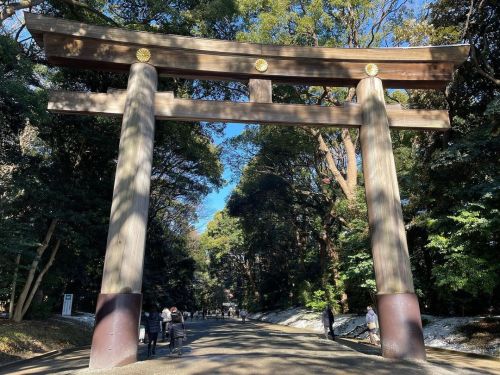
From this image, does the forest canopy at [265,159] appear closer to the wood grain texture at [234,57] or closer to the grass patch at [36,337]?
the grass patch at [36,337]

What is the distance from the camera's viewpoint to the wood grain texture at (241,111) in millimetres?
7965

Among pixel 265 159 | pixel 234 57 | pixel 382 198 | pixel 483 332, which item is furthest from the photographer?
pixel 265 159

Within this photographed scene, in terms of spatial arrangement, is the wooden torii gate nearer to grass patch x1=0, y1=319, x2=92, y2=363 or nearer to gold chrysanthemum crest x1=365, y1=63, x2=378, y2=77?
gold chrysanthemum crest x1=365, y1=63, x2=378, y2=77

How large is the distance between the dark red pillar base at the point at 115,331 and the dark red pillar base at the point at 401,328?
175 inches

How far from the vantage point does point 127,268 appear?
6.78 m

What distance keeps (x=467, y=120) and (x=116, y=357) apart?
14552mm

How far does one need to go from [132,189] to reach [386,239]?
496cm

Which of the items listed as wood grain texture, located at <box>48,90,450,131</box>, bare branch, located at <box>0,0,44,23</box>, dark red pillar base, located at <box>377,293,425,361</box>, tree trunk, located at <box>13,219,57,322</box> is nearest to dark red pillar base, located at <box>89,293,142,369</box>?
wood grain texture, located at <box>48,90,450,131</box>

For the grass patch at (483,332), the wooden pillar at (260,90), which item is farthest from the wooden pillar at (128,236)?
the grass patch at (483,332)

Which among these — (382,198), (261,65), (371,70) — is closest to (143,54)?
(261,65)

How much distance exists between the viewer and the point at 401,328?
6945 millimetres

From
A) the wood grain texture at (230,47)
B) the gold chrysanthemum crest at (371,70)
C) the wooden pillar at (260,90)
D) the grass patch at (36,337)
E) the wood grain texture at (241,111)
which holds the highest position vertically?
the wood grain texture at (230,47)

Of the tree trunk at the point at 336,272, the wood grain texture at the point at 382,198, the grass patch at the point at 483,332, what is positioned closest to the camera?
the wood grain texture at the point at 382,198

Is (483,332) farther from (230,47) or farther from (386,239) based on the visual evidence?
(230,47)
